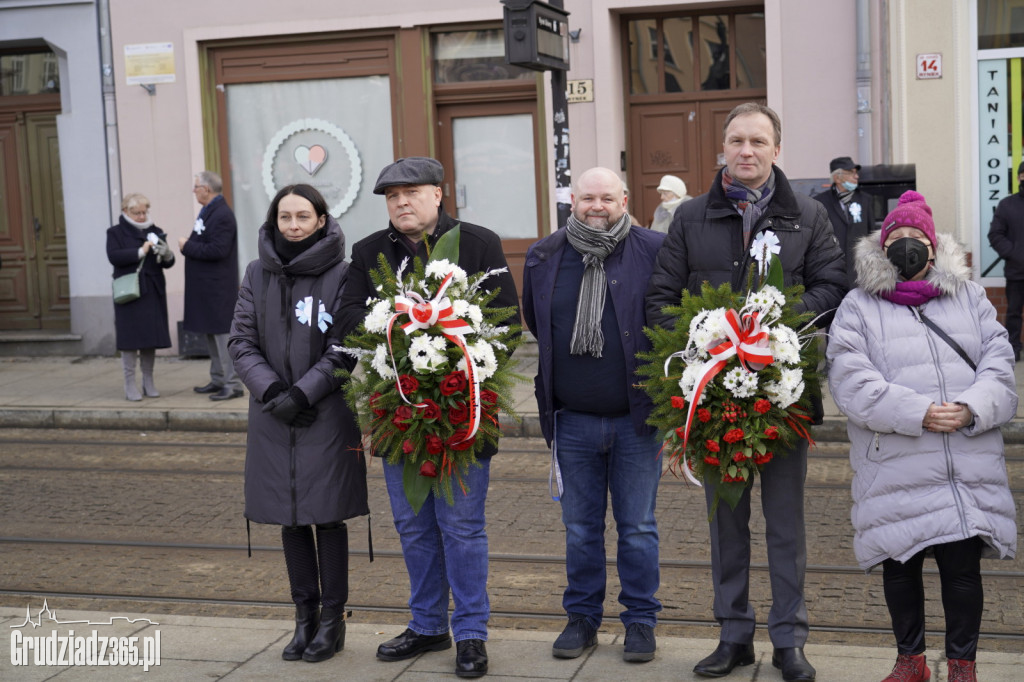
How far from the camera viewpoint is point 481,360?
15.9 ft

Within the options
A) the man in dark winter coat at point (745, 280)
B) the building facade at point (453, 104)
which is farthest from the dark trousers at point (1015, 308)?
the man in dark winter coat at point (745, 280)

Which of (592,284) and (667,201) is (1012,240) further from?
(592,284)

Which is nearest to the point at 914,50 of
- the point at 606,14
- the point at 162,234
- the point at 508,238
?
the point at 606,14

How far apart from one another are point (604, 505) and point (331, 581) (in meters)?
1.15

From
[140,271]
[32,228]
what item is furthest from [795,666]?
[32,228]

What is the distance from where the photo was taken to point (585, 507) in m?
5.20

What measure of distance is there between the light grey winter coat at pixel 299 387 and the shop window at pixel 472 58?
933 centimetres

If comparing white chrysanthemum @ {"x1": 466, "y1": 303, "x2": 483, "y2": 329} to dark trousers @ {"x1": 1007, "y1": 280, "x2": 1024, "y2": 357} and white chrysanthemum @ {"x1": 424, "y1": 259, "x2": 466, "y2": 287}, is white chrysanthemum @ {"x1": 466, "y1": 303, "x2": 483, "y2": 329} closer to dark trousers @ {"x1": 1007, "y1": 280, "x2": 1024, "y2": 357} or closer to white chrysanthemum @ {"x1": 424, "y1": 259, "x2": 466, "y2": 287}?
white chrysanthemum @ {"x1": 424, "y1": 259, "x2": 466, "y2": 287}

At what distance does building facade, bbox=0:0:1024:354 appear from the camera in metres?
13.0

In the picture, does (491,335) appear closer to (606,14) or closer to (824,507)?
(824,507)

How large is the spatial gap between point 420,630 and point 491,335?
1263 millimetres

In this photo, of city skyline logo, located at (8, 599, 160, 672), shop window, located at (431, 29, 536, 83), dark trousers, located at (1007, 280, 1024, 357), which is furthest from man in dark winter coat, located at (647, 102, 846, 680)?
shop window, located at (431, 29, 536, 83)

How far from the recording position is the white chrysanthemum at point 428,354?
4.78 meters

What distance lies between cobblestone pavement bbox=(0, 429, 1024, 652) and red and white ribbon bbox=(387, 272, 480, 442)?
1.57 meters
